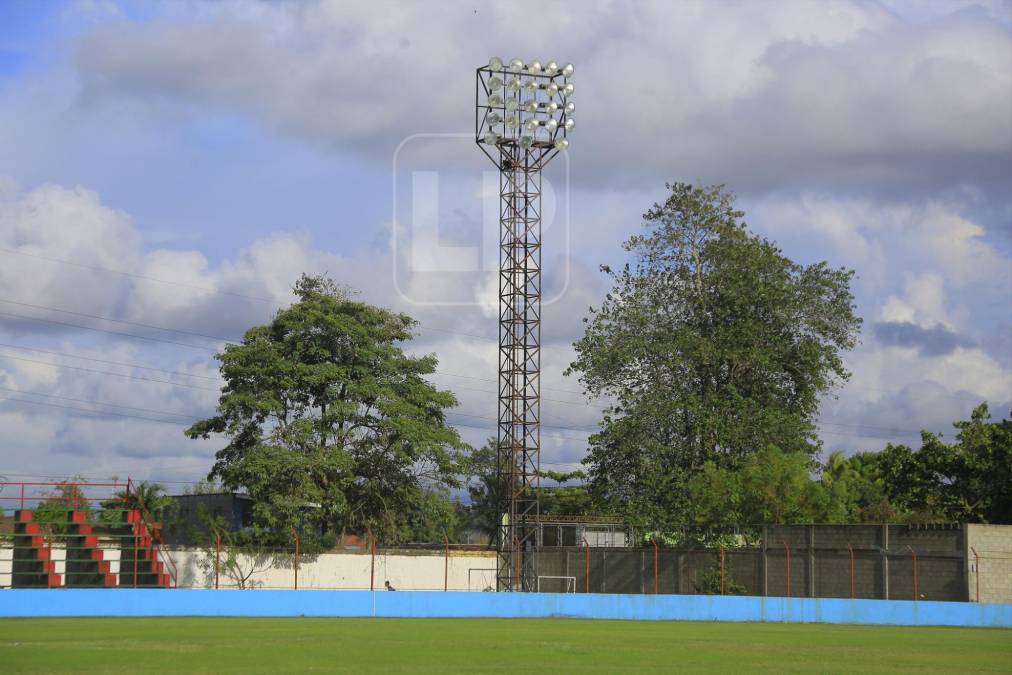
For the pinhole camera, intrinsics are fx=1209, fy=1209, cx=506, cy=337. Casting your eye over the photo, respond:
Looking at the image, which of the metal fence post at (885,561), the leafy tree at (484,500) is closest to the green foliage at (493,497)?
the leafy tree at (484,500)

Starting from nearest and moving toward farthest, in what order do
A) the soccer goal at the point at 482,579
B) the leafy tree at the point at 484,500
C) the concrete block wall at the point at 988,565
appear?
the concrete block wall at the point at 988,565
the soccer goal at the point at 482,579
the leafy tree at the point at 484,500

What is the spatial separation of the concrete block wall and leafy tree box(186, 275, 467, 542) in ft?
78.1

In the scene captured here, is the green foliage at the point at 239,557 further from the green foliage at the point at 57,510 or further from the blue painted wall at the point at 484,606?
the blue painted wall at the point at 484,606

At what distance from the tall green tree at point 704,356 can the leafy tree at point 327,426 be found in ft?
30.3

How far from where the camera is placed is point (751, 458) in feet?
184

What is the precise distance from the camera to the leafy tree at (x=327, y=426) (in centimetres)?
5375

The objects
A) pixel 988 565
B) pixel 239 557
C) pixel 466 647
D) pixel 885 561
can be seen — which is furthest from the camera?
pixel 239 557

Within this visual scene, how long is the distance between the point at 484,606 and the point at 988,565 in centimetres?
1826

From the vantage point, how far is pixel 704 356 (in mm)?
60062

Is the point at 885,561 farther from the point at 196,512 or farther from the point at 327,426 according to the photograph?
the point at 196,512

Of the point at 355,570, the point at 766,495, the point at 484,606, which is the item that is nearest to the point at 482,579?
the point at 355,570

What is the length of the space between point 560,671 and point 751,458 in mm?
39725

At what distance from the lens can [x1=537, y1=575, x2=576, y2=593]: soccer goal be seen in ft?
184

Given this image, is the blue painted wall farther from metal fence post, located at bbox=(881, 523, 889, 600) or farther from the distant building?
the distant building
